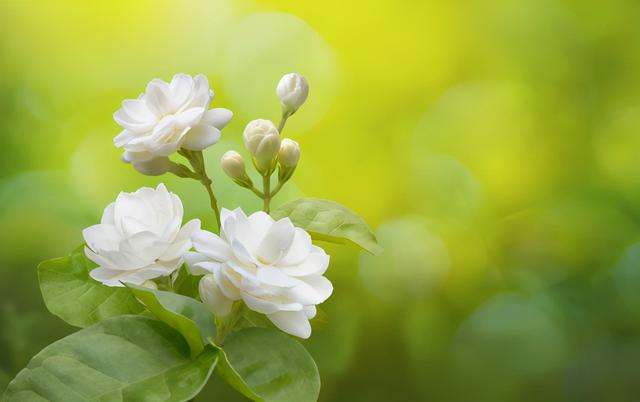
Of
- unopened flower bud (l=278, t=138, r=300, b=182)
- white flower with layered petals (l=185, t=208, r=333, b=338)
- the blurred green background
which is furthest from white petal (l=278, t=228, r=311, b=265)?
the blurred green background

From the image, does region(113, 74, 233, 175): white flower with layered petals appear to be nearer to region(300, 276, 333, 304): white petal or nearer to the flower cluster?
the flower cluster

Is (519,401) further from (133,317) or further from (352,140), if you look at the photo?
(133,317)

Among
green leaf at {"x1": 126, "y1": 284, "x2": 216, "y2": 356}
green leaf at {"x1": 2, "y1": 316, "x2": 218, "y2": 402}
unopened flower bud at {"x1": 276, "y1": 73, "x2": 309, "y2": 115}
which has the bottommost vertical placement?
green leaf at {"x1": 2, "y1": 316, "x2": 218, "y2": 402}

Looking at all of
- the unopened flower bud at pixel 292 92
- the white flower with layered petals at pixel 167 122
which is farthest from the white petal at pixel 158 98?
the unopened flower bud at pixel 292 92

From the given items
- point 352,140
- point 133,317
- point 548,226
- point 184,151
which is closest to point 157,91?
point 184,151

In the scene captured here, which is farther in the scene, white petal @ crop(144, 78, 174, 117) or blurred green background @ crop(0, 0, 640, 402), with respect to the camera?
blurred green background @ crop(0, 0, 640, 402)

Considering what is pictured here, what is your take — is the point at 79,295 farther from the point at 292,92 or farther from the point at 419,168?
the point at 419,168

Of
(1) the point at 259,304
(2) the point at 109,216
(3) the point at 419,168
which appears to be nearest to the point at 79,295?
(2) the point at 109,216

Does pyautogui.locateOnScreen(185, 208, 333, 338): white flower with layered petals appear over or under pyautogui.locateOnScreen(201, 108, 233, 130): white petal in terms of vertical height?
under
